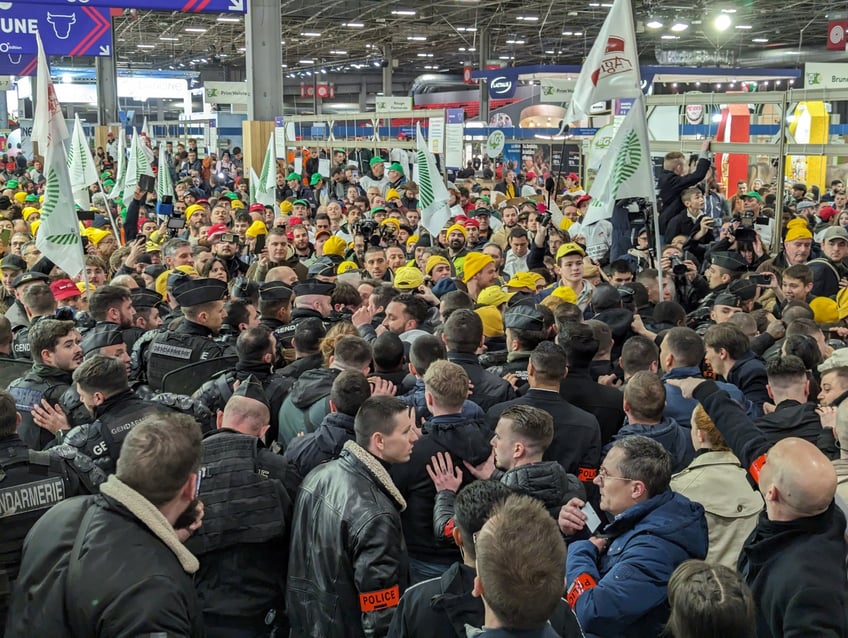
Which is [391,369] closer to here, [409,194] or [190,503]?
[190,503]

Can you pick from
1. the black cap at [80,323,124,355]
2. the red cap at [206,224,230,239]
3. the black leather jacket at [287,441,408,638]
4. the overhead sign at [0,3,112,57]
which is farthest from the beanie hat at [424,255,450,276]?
the overhead sign at [0,3,112,57]

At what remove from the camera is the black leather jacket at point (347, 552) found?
3322 mm

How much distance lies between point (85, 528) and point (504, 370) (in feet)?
10.3

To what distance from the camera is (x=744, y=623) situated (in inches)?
93.1

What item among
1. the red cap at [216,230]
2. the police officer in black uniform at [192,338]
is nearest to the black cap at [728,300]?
the police officer in black uniform at [192,338]

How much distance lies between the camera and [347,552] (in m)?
3.40

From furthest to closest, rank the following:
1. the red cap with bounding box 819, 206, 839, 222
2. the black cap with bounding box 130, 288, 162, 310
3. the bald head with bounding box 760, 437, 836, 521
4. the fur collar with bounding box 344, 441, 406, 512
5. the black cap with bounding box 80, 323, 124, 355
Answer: the red cap with bounding box 819, 206, 839, 222 → the black cap with bounding box 130, 288, 162, 310 → the black cap with bounding box 80, 323, 124, 355 → the fur collar with bounding box 344, 441, 406, 512 → the bald head with bounding box 760, 437, 836, 521

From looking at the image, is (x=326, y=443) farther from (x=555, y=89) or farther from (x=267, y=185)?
(x=555, y=89)

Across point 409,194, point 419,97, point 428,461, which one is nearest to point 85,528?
point 428,461

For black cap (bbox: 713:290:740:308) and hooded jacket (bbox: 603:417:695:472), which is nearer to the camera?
hooded jacket (bbox: 603:417:695:472)

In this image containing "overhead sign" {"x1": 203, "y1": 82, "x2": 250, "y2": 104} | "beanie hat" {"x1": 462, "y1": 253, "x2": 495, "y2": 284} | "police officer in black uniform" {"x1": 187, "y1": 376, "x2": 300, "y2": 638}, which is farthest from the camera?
"overhead sign" {"x1": 203, "y1": 82, "x2": 250, "y2": 104}

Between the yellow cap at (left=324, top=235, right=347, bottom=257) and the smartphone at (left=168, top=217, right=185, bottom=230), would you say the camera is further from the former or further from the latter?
the smartphone at (left=168, top=217, right=185, bottom=230)

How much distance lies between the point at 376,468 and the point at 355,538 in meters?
0.27

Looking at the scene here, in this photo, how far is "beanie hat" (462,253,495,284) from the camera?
25.3 ft
